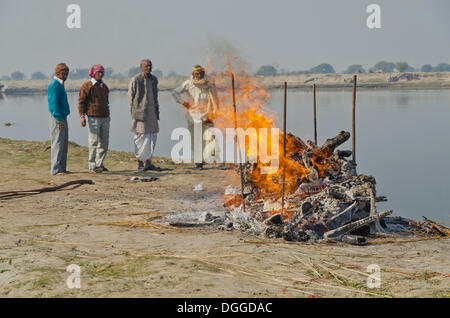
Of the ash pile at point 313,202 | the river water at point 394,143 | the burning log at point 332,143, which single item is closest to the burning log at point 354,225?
the ash pile at point 313,202

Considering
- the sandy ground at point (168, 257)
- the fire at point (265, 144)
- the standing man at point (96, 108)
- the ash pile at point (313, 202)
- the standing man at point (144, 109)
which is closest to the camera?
the sandy ground at point (168, 257)

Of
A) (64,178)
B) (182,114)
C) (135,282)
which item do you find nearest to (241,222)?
(135,282)

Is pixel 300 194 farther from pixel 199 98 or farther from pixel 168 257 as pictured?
pixel 199 98

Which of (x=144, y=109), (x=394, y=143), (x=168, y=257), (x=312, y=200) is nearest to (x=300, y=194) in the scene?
(x=312, y=200)

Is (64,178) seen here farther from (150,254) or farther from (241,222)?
(150,254)

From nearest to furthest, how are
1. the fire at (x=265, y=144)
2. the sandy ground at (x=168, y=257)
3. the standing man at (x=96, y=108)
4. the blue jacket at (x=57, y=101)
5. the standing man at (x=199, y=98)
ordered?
the sandy ground at (x=168, y=257) → the fire at (x=265, y=144) → the blue jacket at (x=57, y=101) → the standing man at (x=96, y=108) → the standing man at (x=199, y=98)

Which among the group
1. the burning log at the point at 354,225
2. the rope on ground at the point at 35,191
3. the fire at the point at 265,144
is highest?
the fire at the point at 265,144

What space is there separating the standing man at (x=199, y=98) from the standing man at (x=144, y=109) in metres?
0.65

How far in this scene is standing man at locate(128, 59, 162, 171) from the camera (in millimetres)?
11969

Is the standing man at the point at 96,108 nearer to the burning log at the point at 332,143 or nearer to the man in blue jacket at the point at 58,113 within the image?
the man in blue jacket at the point at 58,113

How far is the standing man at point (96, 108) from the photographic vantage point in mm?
11773

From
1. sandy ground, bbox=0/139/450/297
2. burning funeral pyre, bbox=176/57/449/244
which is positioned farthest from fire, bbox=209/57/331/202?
sandy ground, bbox=0/139/450/297

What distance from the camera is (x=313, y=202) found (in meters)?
8.02

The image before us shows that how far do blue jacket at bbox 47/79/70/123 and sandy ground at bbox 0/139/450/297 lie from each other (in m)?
2.19
